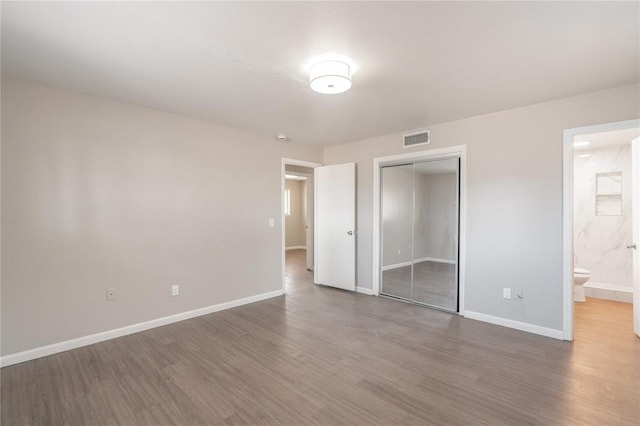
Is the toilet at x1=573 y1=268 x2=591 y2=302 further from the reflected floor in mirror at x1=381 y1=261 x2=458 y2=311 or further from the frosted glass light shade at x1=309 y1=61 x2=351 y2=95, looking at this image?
the frosted glass light shade at x1=309 y1=61 x2=351 y2=95

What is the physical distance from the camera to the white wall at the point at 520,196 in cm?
306

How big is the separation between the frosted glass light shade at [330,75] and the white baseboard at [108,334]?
10.2 ft

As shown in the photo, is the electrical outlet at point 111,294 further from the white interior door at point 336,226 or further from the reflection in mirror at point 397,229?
the reflection in mirror at point 397,229

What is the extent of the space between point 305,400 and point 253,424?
40cm

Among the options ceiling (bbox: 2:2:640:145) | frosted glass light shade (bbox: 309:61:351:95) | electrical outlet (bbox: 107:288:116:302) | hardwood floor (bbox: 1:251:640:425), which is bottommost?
hardwood floor (bbox: 1:251:640:425)

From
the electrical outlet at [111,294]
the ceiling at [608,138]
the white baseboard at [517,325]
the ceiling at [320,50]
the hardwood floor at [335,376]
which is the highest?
the ceiling at [320,50]

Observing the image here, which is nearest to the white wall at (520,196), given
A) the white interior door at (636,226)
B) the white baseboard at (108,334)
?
the white interior door at (636,226)

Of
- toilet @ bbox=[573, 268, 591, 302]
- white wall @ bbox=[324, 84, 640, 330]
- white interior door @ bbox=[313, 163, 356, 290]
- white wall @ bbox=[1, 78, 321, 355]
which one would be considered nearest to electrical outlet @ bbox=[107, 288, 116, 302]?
white wall @ bbox=[1, 78, 321, 355]

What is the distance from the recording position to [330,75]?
2229 mm

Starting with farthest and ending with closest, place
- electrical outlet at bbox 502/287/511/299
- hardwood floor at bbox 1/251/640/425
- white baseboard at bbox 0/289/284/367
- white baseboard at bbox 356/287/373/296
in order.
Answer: white baseboard at bbox 356/287/373/296, electrical outlet at bbox 502/287/511/299, white baseboard at bbox 0/289/284/367, hardwood floor at bbox 1/251/640/425

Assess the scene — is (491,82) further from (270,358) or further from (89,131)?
(89,131)

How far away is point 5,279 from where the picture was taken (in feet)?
8.34

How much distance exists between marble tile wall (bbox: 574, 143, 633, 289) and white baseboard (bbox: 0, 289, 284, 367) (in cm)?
547

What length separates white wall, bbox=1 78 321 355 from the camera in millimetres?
2627
